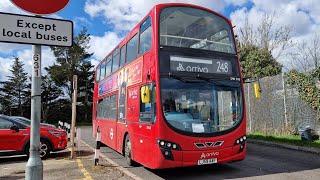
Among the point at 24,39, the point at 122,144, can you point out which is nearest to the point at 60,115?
the point at 122,144

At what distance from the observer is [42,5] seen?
14.7 feet

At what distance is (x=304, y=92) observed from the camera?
18.3m

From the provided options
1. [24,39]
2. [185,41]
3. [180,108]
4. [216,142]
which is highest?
[185,41]

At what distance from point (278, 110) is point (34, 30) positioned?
17605mm

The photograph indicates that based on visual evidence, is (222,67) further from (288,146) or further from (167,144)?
(288,146)

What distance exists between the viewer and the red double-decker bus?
367 inches

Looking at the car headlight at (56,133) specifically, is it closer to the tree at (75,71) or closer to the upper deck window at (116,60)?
the upper deck window at (116,60)

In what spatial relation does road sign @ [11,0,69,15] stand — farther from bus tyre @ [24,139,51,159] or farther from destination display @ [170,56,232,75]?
bus tyre @ [24,139,51,159]

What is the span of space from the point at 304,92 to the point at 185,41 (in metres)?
10.2

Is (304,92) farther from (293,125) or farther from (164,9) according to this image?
(164,9)

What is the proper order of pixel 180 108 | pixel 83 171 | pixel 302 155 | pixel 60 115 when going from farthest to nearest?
1. pixel 60 115
2. pixel 302 155
3. pixel 83 171
4. pixel 180 108

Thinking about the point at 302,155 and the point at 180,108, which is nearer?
the point at 180,108

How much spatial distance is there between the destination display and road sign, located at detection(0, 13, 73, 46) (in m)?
5.20

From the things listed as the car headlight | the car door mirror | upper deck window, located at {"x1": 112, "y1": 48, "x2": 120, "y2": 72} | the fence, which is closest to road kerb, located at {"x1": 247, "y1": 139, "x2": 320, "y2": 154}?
the fence
